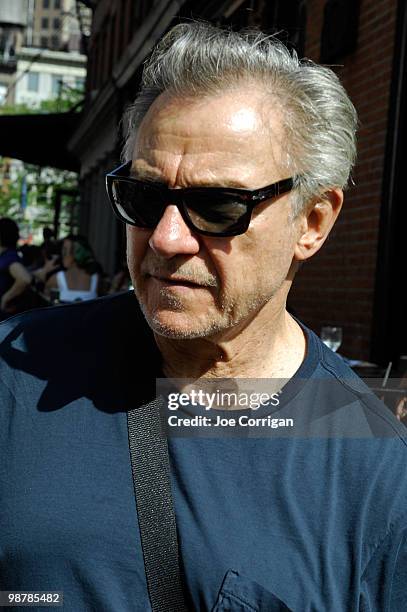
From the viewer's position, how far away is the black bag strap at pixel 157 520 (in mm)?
1718

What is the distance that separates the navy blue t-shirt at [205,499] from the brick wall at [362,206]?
493 cm

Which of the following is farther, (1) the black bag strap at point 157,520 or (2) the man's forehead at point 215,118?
(2) the man's forehead at point 215,118

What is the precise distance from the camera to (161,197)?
6.12ft

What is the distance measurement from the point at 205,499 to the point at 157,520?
0.32 ft

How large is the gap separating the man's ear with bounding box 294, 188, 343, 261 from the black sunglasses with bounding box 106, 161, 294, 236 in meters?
0.18

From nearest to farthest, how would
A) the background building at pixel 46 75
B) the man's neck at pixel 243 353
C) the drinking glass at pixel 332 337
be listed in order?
the man's neck at pixel 243 353, the drinking glass at pixel 332 337, the background building at pixel 46 75

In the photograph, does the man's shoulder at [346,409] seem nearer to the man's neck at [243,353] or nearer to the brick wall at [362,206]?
the man's neck at [243,353]

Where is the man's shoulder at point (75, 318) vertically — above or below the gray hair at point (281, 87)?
below

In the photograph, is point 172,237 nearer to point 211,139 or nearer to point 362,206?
point 211,139

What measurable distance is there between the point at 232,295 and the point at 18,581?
629 millimetres

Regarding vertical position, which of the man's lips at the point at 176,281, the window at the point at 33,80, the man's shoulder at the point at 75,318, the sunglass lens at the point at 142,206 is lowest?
the man's shoulder at the point at 75,318

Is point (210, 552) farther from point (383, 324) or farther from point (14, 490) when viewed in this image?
point (383, 324)

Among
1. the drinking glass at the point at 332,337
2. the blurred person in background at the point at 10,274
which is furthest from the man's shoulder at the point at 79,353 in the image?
the blurred person in background at the point at 10,274

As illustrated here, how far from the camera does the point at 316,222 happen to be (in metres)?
2.11
